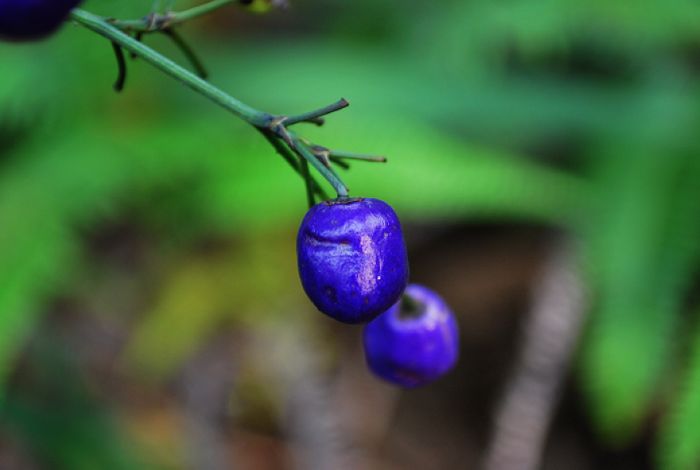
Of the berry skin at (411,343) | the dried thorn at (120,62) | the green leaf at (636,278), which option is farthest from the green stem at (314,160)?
the green leaf at (636,278)

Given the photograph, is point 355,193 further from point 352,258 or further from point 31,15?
point 31,15

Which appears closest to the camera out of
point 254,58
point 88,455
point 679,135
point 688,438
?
point 88,455

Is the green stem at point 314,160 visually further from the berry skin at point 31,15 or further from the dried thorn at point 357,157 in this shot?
the berry skin at point 31,15

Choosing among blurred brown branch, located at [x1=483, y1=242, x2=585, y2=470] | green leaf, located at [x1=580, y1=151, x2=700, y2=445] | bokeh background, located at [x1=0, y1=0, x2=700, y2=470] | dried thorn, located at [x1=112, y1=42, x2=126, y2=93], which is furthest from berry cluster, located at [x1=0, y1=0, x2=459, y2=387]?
blurred brown branch, located at [x1=483, y1=242, x2=585, y2=470]

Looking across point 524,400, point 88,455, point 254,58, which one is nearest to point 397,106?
point 254,58

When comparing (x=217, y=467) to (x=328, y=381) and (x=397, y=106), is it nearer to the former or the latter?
(x=328, y=381)

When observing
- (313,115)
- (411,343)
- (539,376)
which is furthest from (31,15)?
(539,376)
